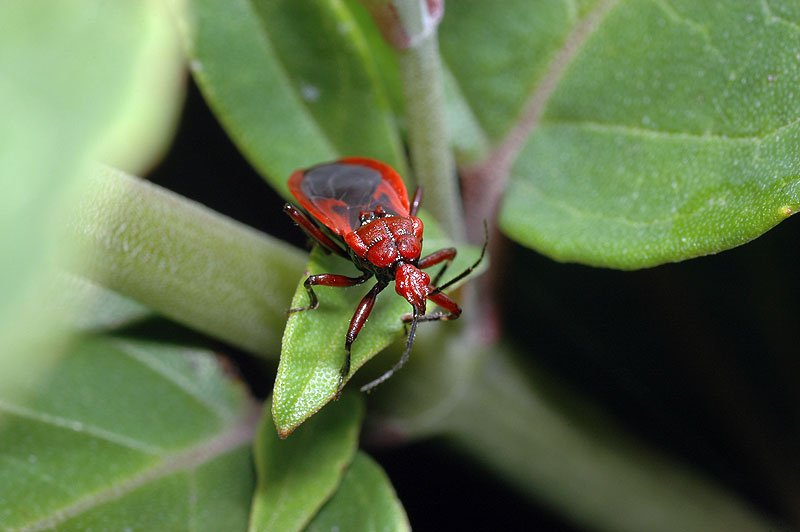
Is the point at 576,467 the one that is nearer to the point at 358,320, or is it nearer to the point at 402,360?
the point at 402,360

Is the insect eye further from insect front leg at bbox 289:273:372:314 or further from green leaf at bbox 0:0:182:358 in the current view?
green leaf at bbox 0:0:182:358

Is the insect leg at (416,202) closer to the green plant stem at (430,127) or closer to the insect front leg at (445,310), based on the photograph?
the green plant stem at (430,127)

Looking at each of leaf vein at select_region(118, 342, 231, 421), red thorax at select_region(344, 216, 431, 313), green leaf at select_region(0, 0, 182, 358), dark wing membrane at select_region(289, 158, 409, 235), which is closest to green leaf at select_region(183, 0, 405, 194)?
dark wing membrane at select_region(289, 158, 409, 235)

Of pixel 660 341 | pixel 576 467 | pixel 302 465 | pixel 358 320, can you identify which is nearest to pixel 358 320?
pixel 358 320

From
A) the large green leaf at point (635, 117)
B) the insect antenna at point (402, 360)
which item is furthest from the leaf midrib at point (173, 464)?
the large green leaf at point (635, 117)

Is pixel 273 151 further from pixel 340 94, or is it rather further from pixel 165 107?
pixel 165 107

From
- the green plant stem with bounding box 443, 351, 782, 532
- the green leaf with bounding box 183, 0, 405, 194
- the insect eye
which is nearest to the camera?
the green leaf with bounding box 183, 0, 405, 194

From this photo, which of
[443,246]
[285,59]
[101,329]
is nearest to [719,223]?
[443,246]
